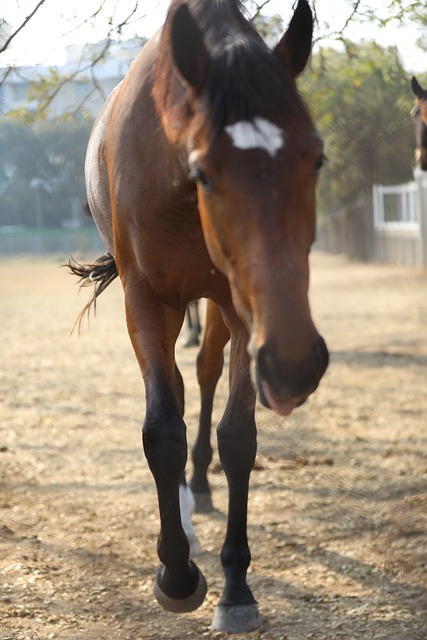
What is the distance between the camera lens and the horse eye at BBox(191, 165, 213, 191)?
2363 mm

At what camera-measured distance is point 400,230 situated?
23797 mm

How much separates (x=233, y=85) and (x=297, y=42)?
1.15 ft

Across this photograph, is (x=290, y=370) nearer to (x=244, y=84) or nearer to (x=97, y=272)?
(x=244, y=84)

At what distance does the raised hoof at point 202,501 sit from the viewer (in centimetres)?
493

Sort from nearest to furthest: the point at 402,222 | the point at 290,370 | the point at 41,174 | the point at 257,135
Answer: the point at 290,370, the point at 257,135, the point at 402,222, the point at 41,174

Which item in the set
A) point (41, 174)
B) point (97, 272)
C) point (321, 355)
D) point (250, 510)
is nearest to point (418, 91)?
point (250, 510)

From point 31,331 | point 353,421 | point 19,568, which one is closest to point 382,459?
point 353,421

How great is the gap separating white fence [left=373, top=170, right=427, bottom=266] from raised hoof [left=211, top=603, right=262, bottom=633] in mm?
17404

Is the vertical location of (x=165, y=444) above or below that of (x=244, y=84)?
below

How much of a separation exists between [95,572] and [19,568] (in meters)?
0.33

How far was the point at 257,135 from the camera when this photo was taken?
7.56 feet

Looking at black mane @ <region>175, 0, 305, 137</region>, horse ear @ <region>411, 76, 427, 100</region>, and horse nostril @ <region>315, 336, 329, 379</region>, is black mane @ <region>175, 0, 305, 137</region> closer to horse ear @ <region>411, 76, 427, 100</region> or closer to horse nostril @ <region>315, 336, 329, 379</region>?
horse nostril @ <region>315, 336, 329, 379</region>

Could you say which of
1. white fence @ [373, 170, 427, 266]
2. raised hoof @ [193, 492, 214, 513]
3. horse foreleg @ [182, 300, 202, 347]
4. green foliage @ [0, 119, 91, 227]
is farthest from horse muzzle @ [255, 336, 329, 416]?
green foliage @ [0, 119, 91, 227]

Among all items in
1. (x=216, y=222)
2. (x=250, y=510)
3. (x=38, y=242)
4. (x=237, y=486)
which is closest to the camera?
(x=216, y=222)
